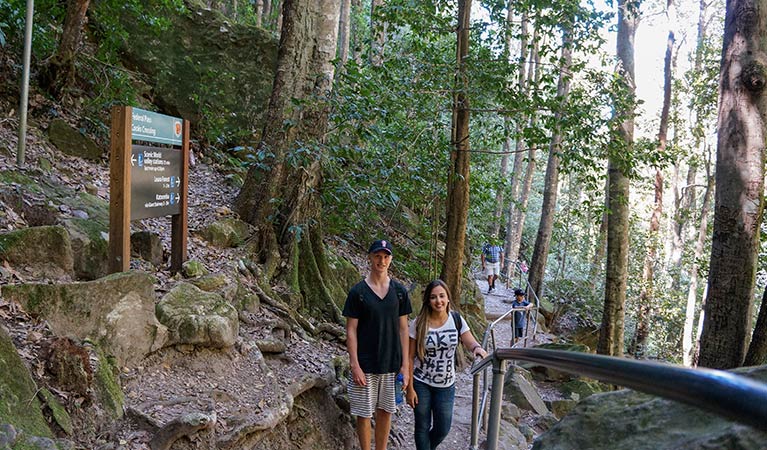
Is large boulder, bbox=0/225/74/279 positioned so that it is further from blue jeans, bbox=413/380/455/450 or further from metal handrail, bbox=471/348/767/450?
metal handrail, bbox=471/348/767/450

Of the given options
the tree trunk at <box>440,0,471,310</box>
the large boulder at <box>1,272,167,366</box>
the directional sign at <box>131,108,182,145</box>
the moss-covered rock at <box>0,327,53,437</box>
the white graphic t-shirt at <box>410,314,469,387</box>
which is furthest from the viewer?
the tree trunk at <box>440,0,471,310</box>

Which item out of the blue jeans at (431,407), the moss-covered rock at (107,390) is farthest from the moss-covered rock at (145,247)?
the blue jeans at (431,407)

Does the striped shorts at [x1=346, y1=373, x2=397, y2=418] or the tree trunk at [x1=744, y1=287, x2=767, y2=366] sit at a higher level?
the tree trunk at [x1=744, y1=287, x2=767, y2=366]

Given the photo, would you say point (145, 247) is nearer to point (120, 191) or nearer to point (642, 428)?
point (120, 191)

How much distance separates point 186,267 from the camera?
5477 mm

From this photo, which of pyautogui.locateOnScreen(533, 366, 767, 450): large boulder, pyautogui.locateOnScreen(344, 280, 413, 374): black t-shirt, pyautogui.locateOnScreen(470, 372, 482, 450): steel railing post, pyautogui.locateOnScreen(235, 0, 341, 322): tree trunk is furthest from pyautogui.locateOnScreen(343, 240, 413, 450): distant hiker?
pyautogui.locateOnScreen(235, 0, 341, 322): tree trunk

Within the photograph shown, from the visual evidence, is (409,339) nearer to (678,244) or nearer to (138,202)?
(138,202)

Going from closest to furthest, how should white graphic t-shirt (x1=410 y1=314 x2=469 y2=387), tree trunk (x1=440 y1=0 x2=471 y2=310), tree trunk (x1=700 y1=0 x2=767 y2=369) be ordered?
white graphic t-shirt (x1=410 y1=314 x2=469 y2=387), tree trunk (x1=700 y1=0 x2=767 y2=369), tree trunk (x1=440 y1=0 x2=471 y2=310)

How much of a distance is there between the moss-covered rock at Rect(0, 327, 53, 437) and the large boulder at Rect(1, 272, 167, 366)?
59 centimetres

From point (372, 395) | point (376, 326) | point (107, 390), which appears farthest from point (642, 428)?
point (107, 390)

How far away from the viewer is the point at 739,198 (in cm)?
521

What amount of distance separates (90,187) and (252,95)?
5250 millimetres

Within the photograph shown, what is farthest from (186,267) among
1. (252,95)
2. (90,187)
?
(252,95)

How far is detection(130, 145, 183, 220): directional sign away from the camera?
4.69 meters
